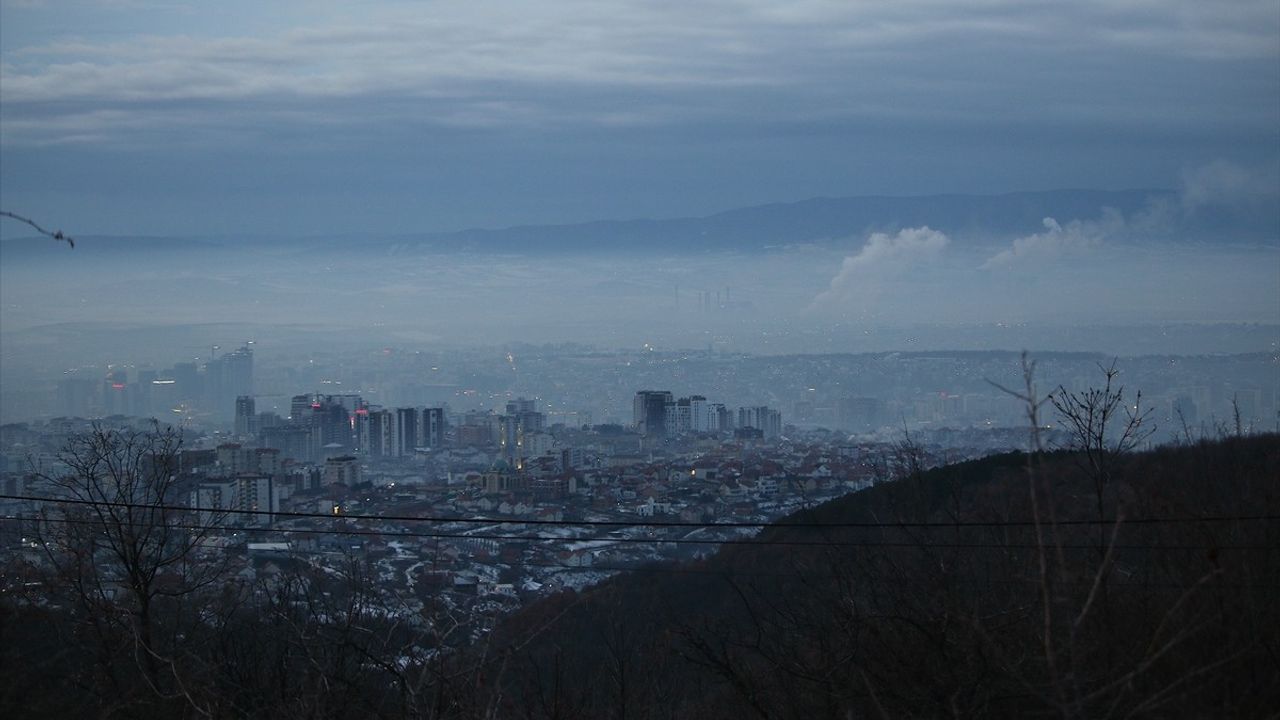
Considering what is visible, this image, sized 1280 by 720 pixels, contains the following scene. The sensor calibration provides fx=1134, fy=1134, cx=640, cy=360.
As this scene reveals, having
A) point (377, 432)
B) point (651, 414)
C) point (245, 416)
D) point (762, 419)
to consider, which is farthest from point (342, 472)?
point (762, 419)

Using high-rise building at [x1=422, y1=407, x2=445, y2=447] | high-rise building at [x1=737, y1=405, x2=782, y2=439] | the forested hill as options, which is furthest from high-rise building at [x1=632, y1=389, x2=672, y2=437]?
the forested hill

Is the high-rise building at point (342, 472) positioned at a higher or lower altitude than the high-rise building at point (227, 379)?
lower

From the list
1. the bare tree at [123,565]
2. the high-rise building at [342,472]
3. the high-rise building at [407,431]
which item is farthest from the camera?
the high-rise building at [407,431]

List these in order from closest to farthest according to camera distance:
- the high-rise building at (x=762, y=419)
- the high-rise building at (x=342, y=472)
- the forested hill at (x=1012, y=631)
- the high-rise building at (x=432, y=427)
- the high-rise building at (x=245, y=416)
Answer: the forested hill at (x=1012, y=631) → the high-rise building at (x=342, y=472) → the high-rise building at (x=245, y=416) → the high-rise building at (x=432, y=427) → the high-rise building at (x=762, y=419)

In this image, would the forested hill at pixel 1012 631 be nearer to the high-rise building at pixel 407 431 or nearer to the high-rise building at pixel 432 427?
the high-rise building at pixel 407 431

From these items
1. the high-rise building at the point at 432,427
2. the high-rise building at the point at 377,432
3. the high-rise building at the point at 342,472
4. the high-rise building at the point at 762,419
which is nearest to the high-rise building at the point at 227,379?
the high-rise building at the point at 377,432

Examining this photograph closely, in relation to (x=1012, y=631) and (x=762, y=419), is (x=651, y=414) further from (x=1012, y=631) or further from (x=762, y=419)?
(x=1012, y=631)

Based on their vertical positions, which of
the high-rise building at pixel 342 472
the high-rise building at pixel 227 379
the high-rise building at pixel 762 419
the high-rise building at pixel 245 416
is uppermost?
the high-rise building at pixel 227 379

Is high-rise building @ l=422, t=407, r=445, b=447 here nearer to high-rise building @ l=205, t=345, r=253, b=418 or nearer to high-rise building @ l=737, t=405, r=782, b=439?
high-rise building @ l=205, t=345, r=253, b=418

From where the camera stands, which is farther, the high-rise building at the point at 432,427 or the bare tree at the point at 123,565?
the high-rise building at the point at 432,427
